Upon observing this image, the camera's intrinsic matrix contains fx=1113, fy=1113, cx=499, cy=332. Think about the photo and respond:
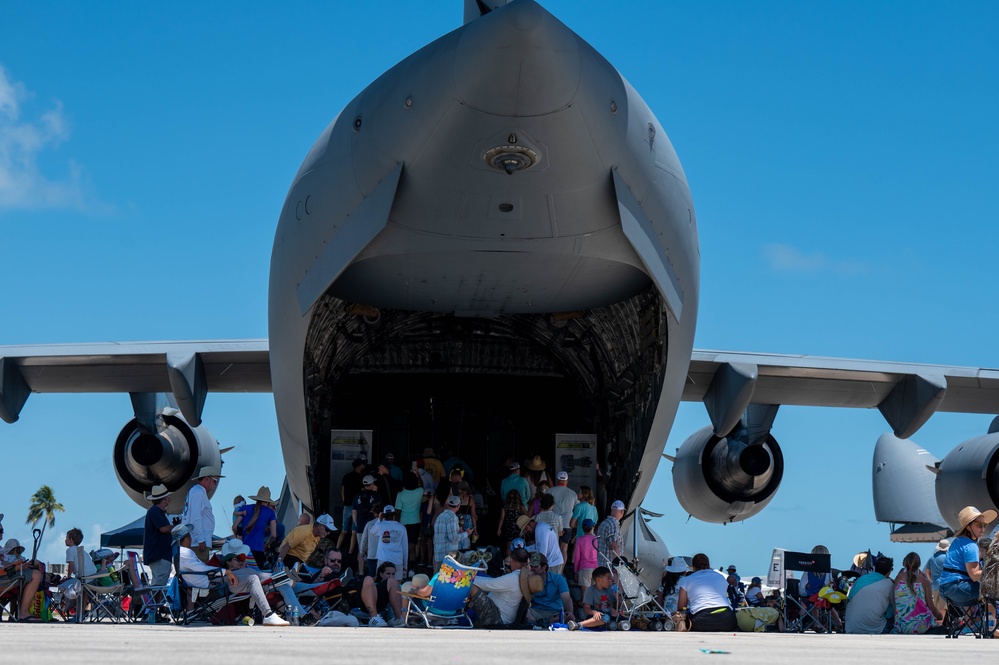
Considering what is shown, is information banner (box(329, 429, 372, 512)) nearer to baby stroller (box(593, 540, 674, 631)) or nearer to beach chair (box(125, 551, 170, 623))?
beach chair (box(125, 551, 170, 623))

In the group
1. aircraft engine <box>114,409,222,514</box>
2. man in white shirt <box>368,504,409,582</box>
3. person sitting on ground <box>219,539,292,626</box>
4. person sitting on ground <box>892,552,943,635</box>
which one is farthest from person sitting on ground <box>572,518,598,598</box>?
aircraft engine <box>114,409,222,514</box>

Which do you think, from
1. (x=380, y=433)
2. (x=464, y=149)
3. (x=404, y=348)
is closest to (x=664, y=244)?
(x=464, y=149)

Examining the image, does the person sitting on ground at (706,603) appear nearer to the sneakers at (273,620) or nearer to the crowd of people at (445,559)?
the crowd of people at (445,559)

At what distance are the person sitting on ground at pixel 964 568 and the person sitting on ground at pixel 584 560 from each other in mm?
3100

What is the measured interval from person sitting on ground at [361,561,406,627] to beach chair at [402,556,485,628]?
1.30 ft

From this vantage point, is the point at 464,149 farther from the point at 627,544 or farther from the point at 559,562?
the point at 627,544

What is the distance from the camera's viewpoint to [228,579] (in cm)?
819

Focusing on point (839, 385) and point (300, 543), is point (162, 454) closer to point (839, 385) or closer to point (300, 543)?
point (300, 543)

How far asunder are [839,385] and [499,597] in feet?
21.1

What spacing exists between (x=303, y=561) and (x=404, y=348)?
3949mm

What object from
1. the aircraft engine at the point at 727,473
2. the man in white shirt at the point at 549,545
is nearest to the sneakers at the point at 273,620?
the man in white shirt at the point at 549,545

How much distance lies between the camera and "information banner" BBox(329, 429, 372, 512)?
12641mm

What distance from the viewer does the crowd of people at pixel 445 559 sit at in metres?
8.59

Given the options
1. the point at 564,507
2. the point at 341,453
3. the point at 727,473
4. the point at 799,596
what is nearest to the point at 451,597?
the point at 564,507
